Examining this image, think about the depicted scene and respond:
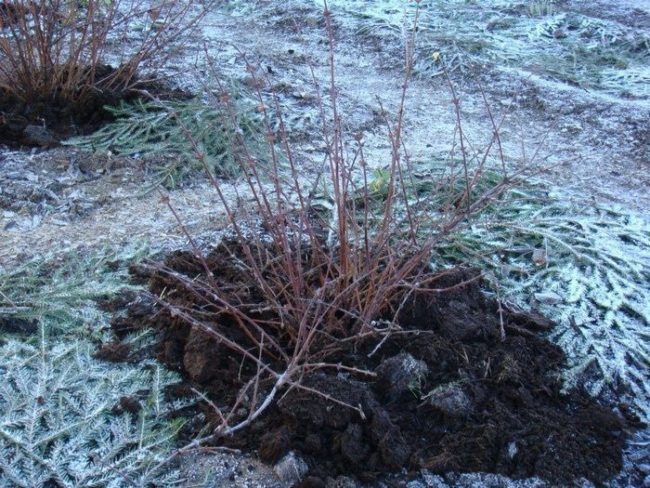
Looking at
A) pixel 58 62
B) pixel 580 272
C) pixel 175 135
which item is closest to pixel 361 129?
pixel 175 135

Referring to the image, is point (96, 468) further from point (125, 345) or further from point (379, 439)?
point (379, 439)

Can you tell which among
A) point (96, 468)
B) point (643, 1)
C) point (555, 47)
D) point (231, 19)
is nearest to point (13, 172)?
point (96, 468)

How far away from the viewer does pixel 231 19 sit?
6.89 m

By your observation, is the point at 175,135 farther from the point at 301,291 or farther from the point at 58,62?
the point at 301,291

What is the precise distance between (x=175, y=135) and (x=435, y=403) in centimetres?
258

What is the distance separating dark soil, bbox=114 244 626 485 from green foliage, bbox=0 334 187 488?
16cm

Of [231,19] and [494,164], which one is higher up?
[231,19]

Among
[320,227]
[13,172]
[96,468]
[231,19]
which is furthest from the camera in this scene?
[231,19]

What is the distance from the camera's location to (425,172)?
3.89m

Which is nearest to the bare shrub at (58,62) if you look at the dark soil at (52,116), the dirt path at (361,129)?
the dark soil at (52,116)

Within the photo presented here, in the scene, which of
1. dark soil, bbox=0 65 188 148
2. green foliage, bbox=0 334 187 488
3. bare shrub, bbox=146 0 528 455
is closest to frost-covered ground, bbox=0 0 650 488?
green foliage, bbox=0 334 187 488

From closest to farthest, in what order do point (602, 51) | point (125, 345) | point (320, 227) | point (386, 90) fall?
1. point (125, 345)
2. point (320, 227)
3. point (386, 90)
4. point (602, 51)

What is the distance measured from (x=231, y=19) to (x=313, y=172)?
3323 millimetres

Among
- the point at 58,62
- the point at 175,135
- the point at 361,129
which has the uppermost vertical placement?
the point at 58,62
